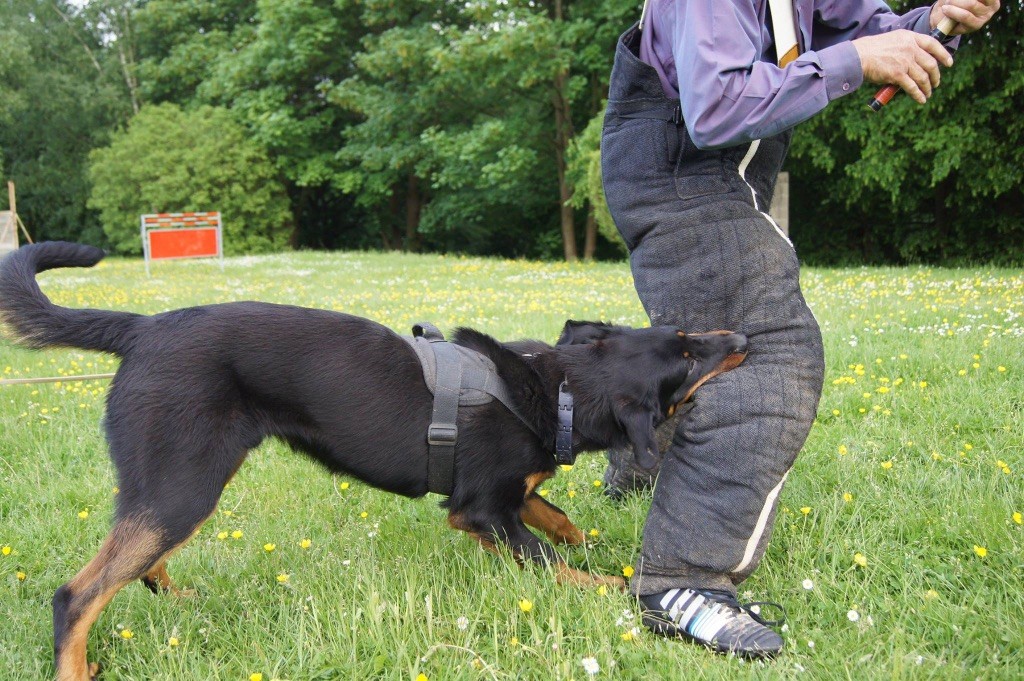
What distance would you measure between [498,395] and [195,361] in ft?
3.60

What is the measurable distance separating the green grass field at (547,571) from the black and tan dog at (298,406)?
0.75 feet

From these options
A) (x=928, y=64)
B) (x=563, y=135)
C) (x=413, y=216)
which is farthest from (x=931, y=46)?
(x=413, y=216)

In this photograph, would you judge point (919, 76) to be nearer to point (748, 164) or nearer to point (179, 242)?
point (748, 164)

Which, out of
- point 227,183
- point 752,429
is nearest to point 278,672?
point 752,429

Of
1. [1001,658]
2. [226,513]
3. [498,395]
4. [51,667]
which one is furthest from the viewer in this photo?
[226,513]

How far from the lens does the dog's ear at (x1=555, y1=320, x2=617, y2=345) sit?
335 centimetres

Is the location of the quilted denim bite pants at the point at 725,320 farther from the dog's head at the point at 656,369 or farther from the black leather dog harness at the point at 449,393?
the black leather dog harness at the point at 449,393

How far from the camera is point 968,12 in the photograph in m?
2.53

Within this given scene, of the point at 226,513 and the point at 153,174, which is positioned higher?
the point at 153,174

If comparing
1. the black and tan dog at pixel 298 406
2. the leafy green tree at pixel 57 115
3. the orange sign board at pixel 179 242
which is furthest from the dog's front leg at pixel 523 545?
the leafy green tree at pixel 57 115

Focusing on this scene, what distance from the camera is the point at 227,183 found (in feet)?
91.5

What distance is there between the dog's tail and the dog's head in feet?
5.96

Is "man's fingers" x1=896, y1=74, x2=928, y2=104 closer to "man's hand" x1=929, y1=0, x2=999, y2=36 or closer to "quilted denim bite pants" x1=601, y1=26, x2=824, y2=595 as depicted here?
"man's hand" x1=929, y1=0, x2=999, y2=36

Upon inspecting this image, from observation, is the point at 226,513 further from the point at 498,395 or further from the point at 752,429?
the point at 752,429
